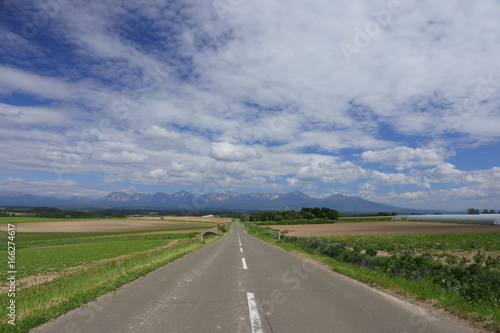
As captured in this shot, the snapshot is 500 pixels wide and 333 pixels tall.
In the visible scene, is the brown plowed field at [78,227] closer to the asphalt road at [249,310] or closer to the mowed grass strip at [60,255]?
the mowed grass strip at [60,255]

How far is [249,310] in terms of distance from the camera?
6504 mm

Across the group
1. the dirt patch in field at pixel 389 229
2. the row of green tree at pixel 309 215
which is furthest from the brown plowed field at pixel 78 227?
the row of green tree at pixel 309 215

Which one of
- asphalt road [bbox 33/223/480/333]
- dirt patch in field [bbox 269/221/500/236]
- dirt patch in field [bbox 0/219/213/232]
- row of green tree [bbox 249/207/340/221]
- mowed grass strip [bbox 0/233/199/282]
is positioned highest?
asphalt road [bbox 33/223/480/333]

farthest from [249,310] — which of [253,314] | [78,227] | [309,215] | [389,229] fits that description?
[309,215]

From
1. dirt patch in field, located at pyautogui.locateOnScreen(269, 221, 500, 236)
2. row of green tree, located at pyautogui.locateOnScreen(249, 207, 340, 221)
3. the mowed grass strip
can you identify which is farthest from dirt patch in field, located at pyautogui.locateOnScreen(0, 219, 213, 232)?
row of green tree, located at pyautogui.locateOnScreen(249, 207, 340, 221)

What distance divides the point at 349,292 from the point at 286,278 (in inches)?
115

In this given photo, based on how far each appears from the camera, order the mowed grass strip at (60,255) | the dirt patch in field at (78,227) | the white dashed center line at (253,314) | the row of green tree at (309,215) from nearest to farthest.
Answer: the white dashed center line at (253,314), the mowed grass strip at (60,255), the dirt patch in field at (78,227), the row of green tree at (309,215)

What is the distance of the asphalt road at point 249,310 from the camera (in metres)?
5.44

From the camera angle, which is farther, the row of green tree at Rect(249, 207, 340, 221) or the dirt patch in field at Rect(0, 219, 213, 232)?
the row of green tree at Rect(249, 207, 340, 221)

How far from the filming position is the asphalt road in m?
5.44

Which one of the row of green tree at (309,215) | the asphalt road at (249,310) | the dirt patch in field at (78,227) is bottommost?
the row of green tree at (309,215)

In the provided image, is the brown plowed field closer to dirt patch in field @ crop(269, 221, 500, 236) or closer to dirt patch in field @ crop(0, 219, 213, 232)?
dirt patch in field @ crop(0, 219, 213, 232)

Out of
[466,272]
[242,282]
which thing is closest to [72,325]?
[242,282]

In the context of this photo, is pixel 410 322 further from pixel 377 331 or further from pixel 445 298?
pixel 445 298
